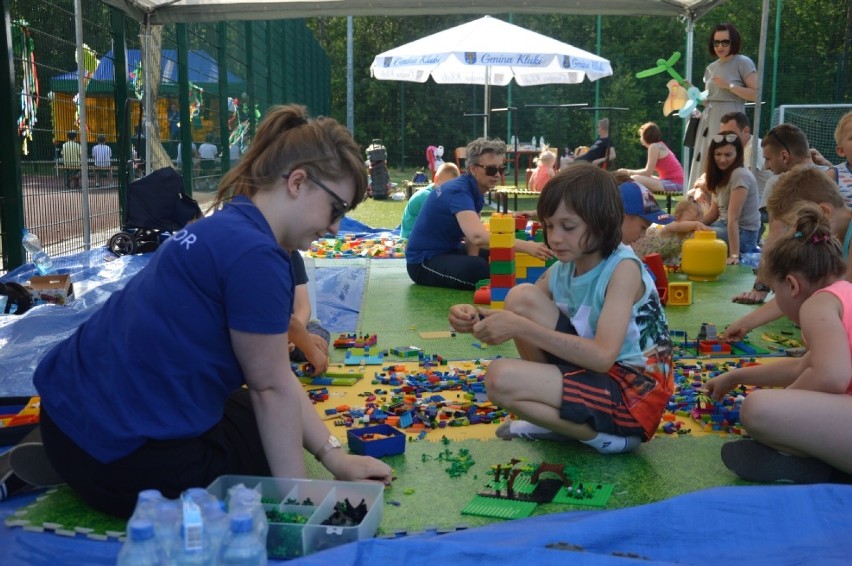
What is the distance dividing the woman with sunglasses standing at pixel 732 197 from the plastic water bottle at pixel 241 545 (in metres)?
7.36

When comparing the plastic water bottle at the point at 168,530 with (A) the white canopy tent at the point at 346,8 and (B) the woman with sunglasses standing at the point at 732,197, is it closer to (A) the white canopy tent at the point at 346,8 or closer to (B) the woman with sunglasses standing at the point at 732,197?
(B) the woman with sunglasses standing at the point at 732,197

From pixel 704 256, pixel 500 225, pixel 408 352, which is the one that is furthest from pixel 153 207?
pixel 704 256

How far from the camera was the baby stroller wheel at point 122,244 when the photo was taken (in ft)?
25.9

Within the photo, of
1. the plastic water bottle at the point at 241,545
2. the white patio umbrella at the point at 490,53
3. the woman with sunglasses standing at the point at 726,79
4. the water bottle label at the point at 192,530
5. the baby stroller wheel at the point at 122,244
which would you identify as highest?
the white patio umbrella at the point at 490,53

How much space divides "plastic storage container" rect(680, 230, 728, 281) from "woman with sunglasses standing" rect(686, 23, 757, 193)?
3.07 metres

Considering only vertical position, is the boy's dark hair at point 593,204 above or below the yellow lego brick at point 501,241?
above

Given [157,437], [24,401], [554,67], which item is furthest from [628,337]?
[554,67]

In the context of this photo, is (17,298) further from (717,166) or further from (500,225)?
(717,166)

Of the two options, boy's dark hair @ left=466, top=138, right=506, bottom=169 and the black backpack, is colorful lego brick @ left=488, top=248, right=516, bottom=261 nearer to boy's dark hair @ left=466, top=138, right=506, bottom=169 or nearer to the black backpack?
boy's dark hair @ left=466, top=138, right=506, bottom=169

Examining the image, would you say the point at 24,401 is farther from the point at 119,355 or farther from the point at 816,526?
the point at 816,526

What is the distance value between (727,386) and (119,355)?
2.33 meters

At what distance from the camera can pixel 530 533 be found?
2.54m

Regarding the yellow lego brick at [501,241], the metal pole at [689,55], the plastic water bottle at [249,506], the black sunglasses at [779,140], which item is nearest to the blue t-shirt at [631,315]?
the plastic water bottle at [249,506]

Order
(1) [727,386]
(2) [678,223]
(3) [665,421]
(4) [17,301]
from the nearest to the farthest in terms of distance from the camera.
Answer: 1. (1) [727,386]
2. (3) [665,421]
3. (4) [17,301]
4. (2) [678,223]
